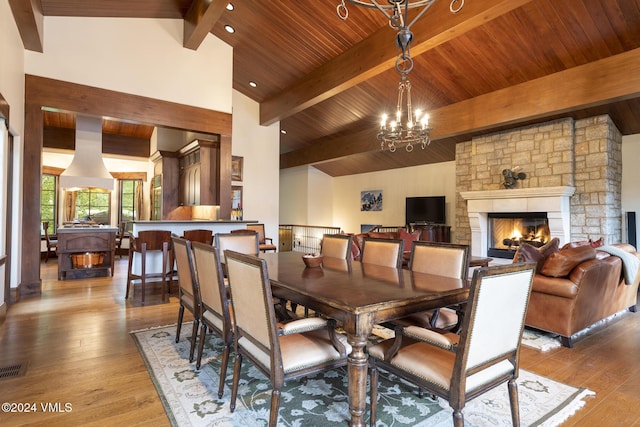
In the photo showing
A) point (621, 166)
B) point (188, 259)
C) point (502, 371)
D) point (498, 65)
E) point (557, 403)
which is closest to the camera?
point (502, 371)

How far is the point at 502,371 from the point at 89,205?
10.8 metres

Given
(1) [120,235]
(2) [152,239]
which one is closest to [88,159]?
(1) [120,235]

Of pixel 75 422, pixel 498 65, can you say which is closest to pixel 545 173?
pixel 498 65

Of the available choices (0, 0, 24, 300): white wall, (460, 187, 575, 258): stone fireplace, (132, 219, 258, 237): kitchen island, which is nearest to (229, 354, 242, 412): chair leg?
(0, 0, 24, 300): white wall

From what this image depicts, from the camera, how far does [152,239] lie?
453cm

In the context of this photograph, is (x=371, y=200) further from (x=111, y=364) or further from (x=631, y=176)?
(x=111, y=364)

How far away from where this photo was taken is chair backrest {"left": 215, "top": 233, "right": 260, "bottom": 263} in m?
3.38

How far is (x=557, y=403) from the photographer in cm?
206

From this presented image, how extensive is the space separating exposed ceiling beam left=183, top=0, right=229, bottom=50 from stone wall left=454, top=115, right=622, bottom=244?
559 cm

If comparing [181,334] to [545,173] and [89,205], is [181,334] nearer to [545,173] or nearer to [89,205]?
[545,173]

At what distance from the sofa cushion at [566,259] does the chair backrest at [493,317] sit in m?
1.82

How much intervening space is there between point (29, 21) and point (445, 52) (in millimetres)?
5457

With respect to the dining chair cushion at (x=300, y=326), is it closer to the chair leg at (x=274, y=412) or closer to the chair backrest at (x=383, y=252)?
the chair leg at (x=274, y=412)

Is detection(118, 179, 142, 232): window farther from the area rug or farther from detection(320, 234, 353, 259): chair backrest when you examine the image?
the area rug
